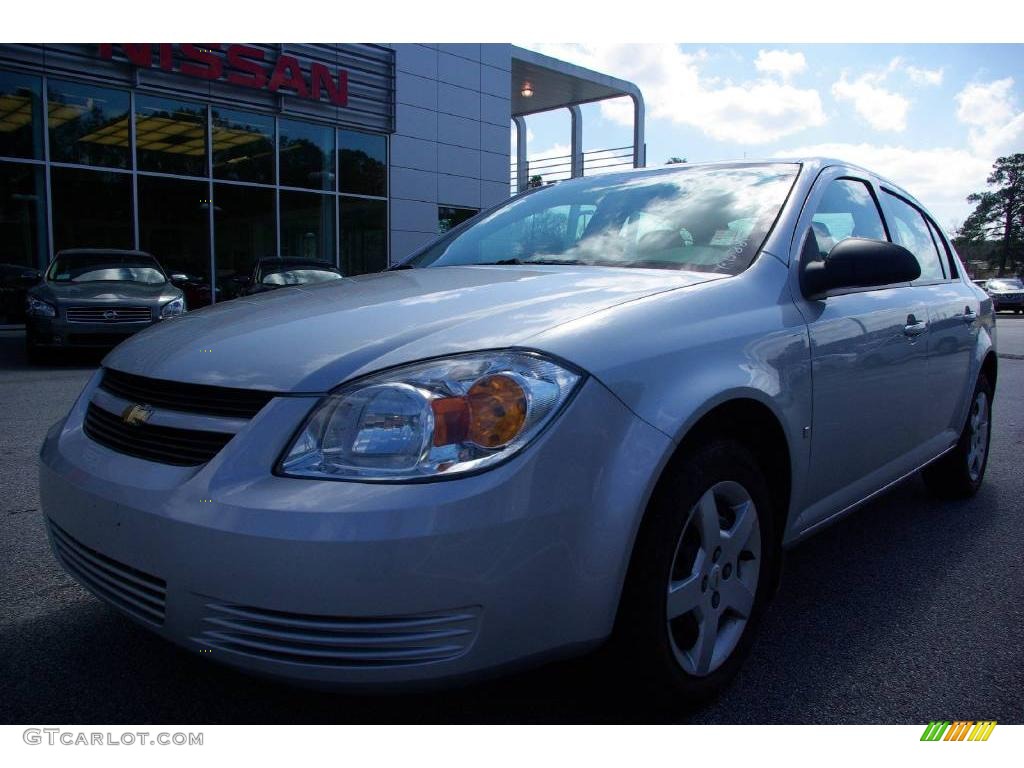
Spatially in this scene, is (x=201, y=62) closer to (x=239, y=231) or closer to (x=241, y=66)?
(x=241, y=66)

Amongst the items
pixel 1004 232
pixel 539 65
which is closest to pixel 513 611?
pixel 539 65

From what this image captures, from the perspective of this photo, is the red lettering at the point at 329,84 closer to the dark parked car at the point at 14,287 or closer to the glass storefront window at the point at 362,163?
the glass storefront window at the point at 362,163

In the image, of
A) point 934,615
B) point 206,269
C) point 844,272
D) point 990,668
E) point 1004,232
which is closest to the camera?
point 990,668

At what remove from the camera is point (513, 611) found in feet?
5.46

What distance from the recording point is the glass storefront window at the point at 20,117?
45.0 feet

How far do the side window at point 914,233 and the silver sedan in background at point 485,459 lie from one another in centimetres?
105

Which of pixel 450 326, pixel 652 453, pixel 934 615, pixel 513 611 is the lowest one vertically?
pixel 934 615

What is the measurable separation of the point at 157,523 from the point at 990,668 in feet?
7.28

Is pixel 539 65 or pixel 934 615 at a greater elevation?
pixel 539 65

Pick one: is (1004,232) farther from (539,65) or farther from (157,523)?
(157,523)

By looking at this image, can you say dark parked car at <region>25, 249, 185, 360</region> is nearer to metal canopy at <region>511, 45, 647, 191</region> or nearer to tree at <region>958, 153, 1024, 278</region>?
metal canopy at <region>511, 45, 647, 191</region>

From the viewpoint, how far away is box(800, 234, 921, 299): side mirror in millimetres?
2551
